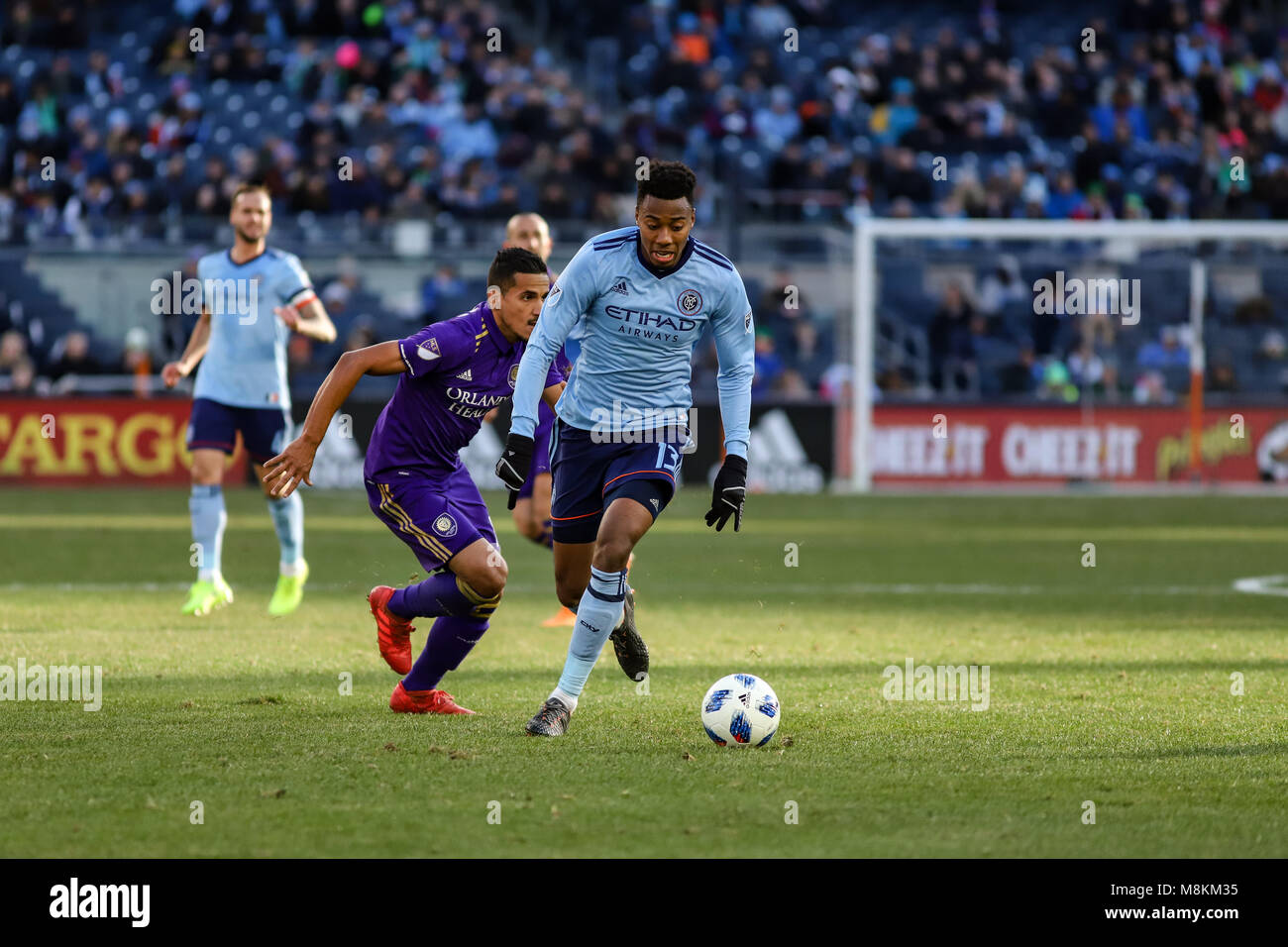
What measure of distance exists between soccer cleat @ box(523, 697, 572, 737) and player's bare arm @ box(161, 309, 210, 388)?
4.75 meters

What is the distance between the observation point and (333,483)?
22156 mm

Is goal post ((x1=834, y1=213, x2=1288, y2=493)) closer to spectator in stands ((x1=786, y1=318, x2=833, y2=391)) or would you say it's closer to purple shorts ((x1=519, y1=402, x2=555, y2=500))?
spectator in stands ((x1=786, y1=318, x2=833, y2=391))

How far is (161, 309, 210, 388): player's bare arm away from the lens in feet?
33.5

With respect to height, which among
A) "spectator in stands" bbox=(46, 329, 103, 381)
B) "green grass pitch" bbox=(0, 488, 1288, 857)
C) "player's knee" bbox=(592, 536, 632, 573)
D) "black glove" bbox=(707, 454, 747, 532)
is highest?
"spectator in stands" bbox=(46, 329, 103, 381)

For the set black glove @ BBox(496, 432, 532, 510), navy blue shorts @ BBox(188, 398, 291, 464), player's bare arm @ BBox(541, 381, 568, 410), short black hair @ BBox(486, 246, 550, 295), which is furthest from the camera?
navy blue shorts @ BBox(188, 398, 291, 464)

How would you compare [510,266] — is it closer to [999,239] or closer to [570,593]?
[570,593]

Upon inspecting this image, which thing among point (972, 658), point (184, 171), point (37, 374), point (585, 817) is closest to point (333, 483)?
point (37, 374)

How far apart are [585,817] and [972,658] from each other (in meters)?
4.07

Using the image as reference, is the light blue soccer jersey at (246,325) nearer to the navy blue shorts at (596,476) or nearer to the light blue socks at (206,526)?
the light blue socks at (206,526)

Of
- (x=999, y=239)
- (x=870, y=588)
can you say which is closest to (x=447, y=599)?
(x=870, y=588)

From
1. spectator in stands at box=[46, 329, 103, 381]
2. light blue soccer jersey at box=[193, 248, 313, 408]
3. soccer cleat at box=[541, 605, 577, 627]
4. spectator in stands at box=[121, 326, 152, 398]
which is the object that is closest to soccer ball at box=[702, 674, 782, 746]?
soccer cleat at box=[541, 605, 577, 627]

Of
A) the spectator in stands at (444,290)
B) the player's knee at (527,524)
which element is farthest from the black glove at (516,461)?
the spectator in stands at (444,290)

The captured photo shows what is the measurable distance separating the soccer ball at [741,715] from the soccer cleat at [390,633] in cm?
162
